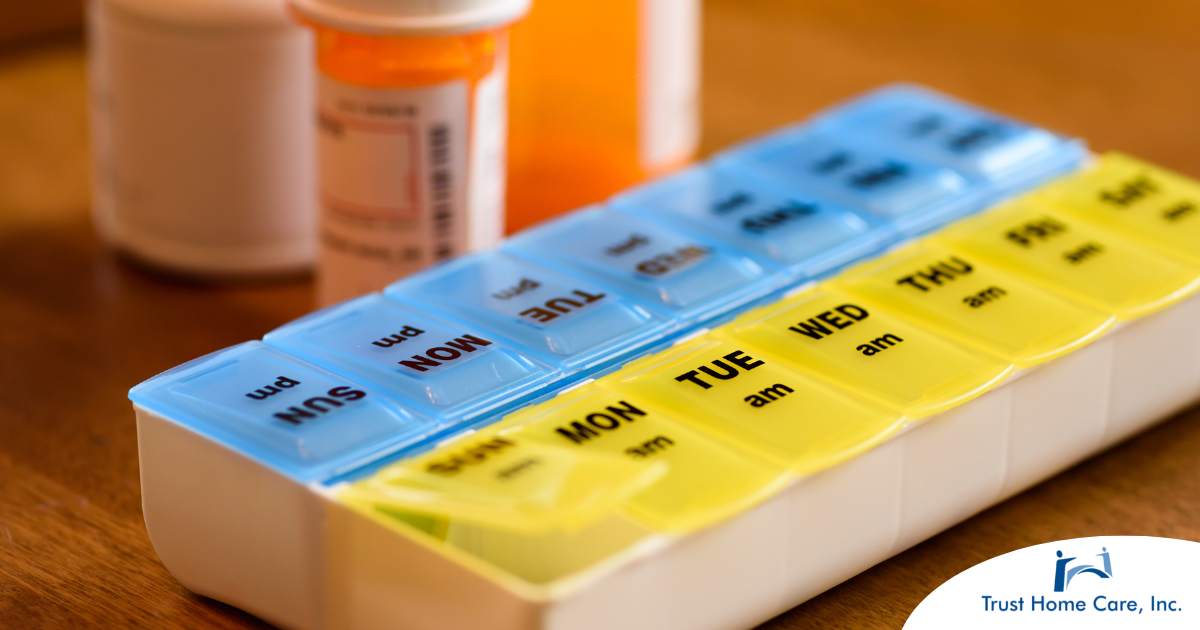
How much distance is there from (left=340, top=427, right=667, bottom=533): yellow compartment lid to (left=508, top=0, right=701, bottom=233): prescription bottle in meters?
0.29

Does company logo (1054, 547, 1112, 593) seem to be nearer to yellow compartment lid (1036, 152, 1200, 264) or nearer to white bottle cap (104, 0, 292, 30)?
yellow compartment lid (1036, 152, 1200, 264)

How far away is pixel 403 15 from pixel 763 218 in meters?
0.15

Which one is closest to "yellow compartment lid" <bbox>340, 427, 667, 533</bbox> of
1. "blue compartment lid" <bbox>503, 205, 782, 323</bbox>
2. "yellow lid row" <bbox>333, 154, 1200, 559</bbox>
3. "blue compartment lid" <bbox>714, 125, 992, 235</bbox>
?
"yellow lid row" <bbox>333, 154, 1200, 559</bbox>

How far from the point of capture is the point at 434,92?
504 millimetres

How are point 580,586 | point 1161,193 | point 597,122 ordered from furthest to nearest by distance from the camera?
1. point 597,122
2. point 1161,193
3. point 580,586

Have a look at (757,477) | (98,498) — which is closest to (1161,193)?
(757,477)

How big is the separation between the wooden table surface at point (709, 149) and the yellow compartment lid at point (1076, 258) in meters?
Result: 0.06

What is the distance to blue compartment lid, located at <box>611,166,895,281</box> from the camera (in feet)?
1.65

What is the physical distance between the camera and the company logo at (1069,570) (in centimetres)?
42

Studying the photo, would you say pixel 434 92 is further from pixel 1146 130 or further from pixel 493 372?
pixel 1146 130

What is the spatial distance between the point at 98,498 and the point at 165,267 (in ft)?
0.54

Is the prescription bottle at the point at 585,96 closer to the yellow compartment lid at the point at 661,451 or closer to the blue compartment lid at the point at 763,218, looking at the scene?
the blue compartment lid at the point at 763,218

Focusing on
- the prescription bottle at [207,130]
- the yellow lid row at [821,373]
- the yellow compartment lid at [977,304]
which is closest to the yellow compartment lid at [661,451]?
the yellow lid row at [821,373]

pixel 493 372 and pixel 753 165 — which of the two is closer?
pixel 493 372
